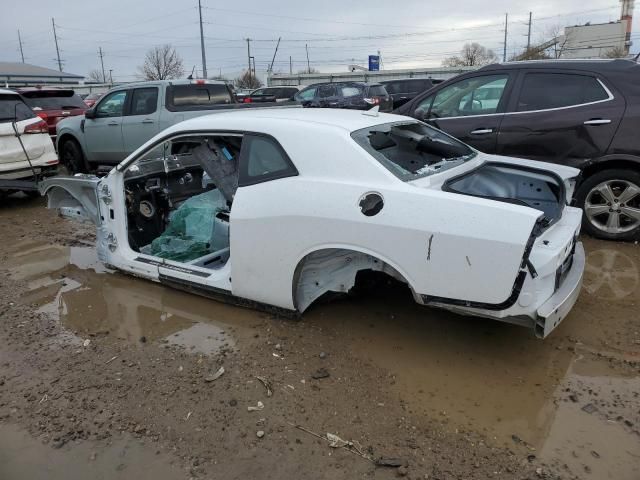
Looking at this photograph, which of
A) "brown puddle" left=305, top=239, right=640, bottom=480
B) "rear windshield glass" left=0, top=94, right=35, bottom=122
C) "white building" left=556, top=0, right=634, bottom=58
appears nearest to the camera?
"brown puddle" left=305, top=239, right=640, bottom=480

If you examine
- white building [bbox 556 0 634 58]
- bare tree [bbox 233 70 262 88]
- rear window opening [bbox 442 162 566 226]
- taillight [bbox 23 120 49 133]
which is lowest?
rear window opening [bbox 442 162 566 226]

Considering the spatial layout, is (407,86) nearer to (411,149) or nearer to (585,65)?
(585,65)

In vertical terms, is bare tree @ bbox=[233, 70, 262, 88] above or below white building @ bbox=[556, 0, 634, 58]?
below

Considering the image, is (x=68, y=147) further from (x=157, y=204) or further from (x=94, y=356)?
(x=94, y=356)

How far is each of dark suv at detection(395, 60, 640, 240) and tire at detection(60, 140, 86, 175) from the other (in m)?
7.36

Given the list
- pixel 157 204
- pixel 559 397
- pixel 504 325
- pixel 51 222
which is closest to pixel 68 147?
pixel 51 222

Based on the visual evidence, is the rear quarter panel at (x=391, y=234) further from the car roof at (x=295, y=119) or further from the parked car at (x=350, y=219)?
the car roof at (x=295, y=119)

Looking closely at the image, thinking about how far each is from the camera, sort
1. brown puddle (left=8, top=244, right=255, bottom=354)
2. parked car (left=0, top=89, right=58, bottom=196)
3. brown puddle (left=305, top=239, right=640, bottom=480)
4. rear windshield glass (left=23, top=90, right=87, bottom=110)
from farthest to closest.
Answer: rear windshield glass (left=23, top=90, right=87, bottom=110) → parked car (left=0, top=89, right=58, bottom=196) → brown puddle (left=8, top=244, right=255, bottom=354) → brown puddle (left=305, top=239, right=640, bottom=480)

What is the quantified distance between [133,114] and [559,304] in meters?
7.95

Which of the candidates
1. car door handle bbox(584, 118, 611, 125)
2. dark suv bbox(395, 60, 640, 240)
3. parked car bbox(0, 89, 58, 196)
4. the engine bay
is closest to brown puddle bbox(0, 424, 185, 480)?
the engine bay

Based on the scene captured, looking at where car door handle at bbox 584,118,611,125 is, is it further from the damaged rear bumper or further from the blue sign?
the blue sign

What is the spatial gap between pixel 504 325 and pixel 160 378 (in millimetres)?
2414

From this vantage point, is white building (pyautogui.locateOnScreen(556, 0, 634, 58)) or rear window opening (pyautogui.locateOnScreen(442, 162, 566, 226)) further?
white building (pyautogui.locateOnScreen(556, 0, 634, 58))

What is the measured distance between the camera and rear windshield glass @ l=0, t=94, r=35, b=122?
25.8 feet
